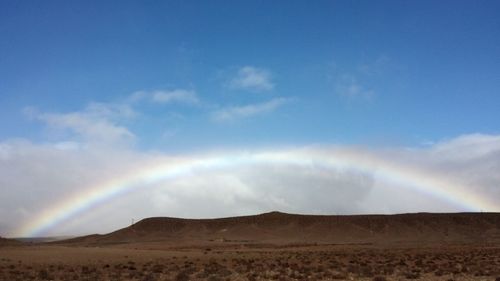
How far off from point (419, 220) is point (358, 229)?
58.7 ft

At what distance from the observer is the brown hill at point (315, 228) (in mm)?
131500

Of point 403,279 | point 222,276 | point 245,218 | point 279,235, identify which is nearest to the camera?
point 403,279

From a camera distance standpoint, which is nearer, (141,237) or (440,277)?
(440,277)

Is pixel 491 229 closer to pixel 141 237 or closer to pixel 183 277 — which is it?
pixel 141 237

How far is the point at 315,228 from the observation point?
139125mm

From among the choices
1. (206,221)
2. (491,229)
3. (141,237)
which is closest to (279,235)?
(206,221)

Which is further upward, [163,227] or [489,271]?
[163,227]

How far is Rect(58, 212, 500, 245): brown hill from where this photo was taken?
5177 inches

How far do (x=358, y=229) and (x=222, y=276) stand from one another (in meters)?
111

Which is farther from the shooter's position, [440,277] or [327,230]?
[327,230]

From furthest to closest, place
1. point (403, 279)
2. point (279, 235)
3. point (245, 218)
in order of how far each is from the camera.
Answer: point (245, 218) < point (279, 235) < point (403, 279)

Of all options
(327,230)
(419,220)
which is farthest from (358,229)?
(419,220)

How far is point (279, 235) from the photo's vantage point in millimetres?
135000

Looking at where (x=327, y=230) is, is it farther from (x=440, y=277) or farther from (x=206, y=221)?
(x=440, y=277)
